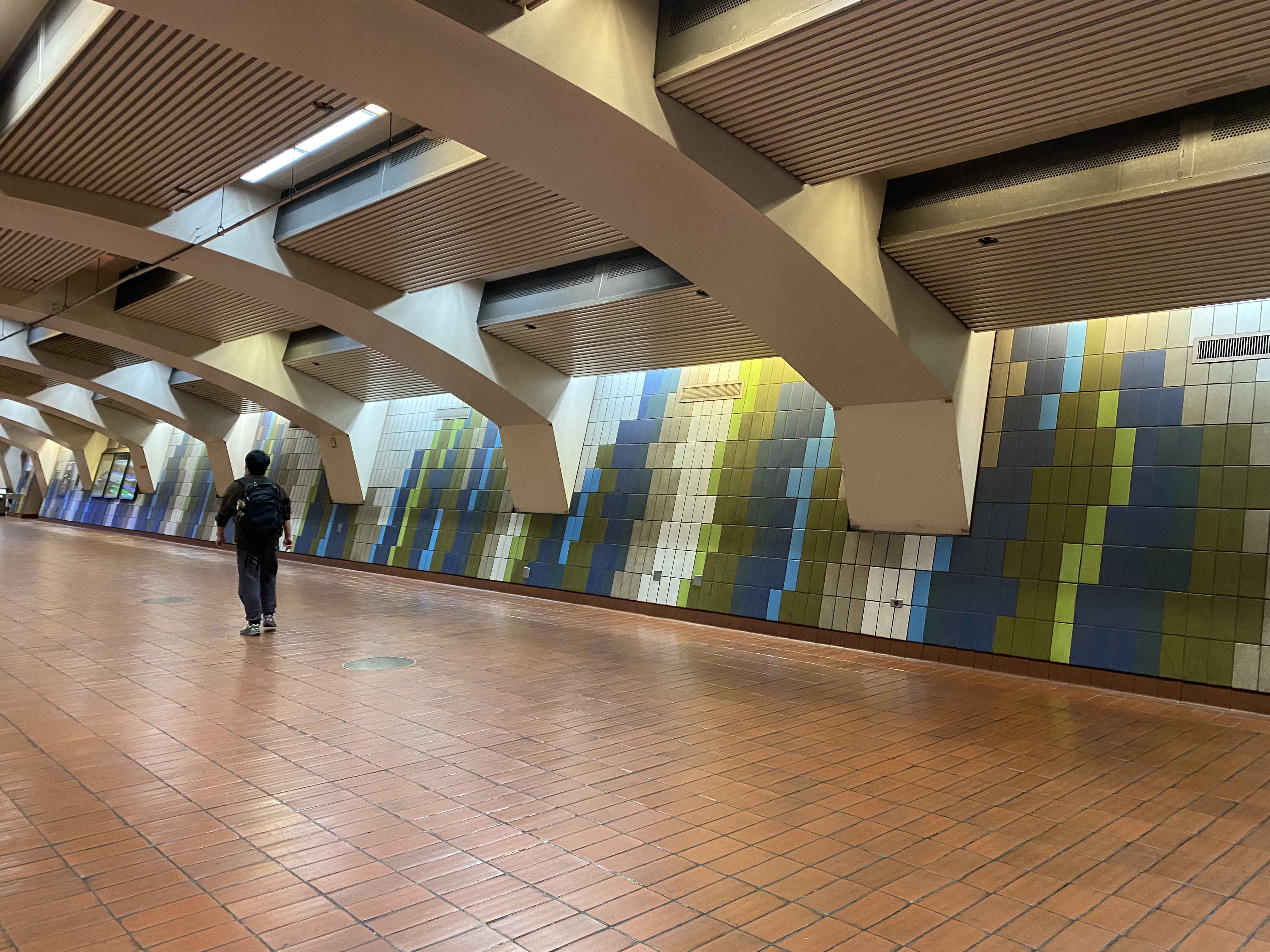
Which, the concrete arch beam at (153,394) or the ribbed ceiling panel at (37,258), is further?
the concrete arch beam at (153,394)

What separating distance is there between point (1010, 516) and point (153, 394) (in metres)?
17.3

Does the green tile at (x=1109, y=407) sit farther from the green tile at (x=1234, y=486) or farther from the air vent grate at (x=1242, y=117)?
the air vent grate at (x=1242, y=117)

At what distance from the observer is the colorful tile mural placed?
6738 mm

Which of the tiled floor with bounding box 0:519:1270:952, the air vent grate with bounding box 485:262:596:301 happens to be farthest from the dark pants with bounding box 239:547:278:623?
the air vent grate with bounding box 485:262:596:301

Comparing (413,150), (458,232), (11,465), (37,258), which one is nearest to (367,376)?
(37,258)

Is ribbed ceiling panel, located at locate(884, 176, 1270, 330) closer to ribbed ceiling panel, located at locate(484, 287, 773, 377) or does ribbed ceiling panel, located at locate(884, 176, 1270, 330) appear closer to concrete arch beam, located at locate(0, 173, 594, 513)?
ribbed ceiling panel, located at locate(484, 287, 773, 377)

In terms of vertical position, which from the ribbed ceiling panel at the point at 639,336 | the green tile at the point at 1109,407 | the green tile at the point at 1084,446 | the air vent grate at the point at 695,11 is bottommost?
the green tile at the point at 1084,446

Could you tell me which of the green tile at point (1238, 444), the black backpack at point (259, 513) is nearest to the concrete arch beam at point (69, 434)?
the black backpack at point (259, 513)

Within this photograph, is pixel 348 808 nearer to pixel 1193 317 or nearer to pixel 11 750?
pixel 11 750

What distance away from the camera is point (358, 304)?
31.4 ft

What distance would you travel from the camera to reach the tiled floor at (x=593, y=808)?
2.50 meters

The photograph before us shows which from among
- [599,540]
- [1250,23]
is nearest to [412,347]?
[599,540]

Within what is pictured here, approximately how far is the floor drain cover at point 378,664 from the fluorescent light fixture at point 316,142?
3915mm

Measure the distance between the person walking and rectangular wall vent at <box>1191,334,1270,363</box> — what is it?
307 inches
